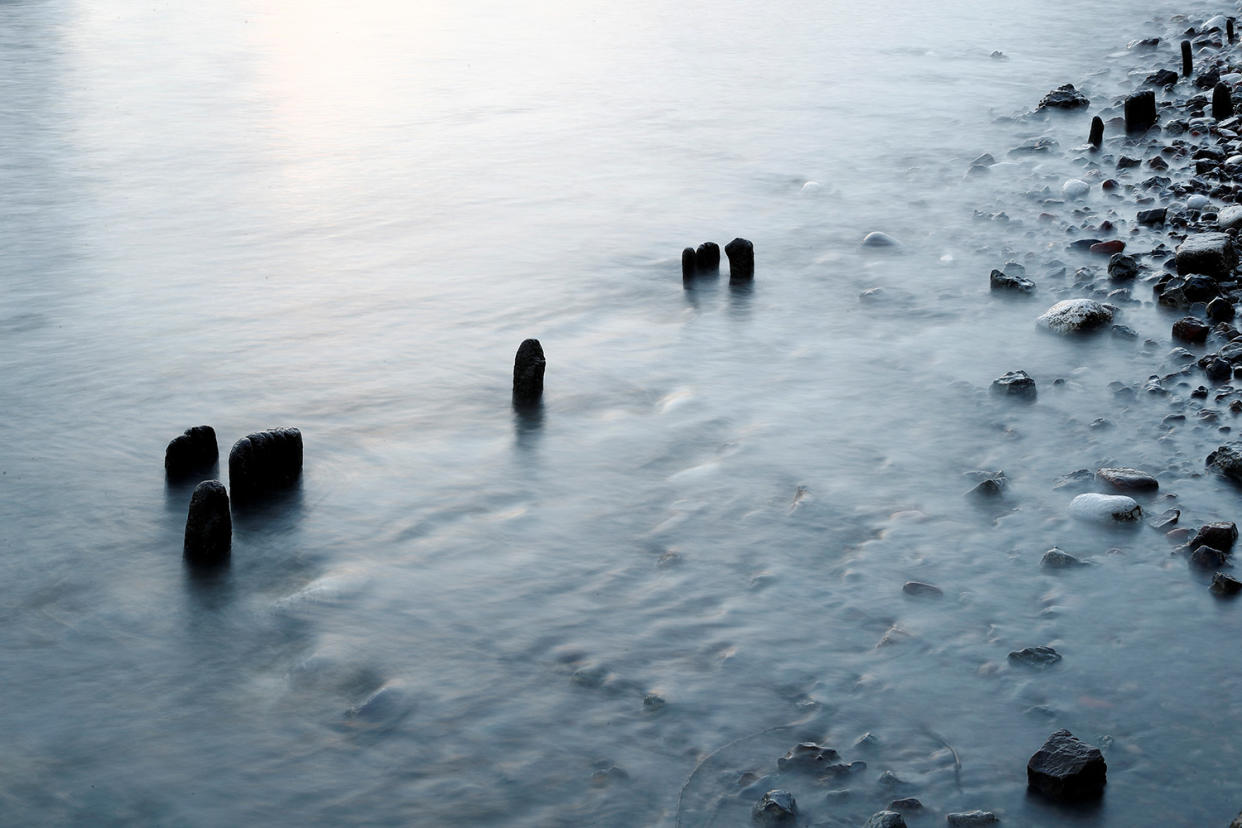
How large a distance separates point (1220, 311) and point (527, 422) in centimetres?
322

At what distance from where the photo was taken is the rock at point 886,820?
2.94m

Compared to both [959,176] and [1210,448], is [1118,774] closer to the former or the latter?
[1210,448]

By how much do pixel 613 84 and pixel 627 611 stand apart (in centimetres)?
935

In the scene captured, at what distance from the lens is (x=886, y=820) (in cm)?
295

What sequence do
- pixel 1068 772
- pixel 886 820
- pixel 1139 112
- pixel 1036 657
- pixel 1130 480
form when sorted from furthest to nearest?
pixel 1139 112 < pixel 1130 480 < pixel 1036 657 < pixel 1068 772 < pixel 886 820

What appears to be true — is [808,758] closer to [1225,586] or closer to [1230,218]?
[1225,586]

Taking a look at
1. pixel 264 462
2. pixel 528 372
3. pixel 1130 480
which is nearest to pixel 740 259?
pixel 528 372

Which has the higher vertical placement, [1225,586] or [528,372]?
[528,372]

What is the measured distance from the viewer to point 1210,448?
4754 mm

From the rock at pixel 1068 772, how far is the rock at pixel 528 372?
2.79 meters

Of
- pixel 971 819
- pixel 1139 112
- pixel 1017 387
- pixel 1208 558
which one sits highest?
pixel 1139 112

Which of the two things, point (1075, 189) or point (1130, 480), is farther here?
point (1075, 189)

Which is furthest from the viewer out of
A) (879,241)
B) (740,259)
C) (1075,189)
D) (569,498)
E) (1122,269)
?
(1075,189)

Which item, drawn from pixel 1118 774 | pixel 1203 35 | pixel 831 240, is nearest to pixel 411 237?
pixel 831 240
